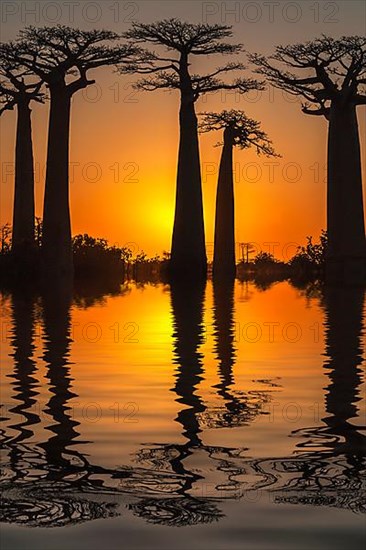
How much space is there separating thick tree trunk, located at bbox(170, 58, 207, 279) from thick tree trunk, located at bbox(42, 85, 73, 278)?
5.61 m

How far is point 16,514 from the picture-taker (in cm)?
507

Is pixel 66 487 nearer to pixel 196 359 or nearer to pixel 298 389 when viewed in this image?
pixel 298 389

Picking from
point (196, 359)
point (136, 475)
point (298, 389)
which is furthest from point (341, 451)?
point (196, 359)

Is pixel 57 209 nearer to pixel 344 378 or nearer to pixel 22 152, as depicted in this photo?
pixel 22 152

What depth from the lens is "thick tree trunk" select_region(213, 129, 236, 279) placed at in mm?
59494

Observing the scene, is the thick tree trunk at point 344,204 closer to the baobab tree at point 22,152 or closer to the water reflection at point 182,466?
the baobab tree at point 22,152

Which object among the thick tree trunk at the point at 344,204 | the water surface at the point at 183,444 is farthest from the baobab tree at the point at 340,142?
the water surface at the point at 183,444

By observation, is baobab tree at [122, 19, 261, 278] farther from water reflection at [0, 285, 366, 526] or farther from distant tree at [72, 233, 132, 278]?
water reflection at [0, 285, 366, 526]

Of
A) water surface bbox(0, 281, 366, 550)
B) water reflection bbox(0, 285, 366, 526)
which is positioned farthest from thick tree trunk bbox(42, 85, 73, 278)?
water reflection bbox(0, 285, 366, 526)

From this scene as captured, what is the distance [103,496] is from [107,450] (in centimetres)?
123

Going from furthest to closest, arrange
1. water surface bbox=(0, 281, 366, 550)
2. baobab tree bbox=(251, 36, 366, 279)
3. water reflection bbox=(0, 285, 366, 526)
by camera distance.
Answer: baobab tree bbox=(251, 36, 366, 279)
water reflection bbox=(0, 285, 366, 526)
water surface bbox=(0, 281, 366, 550)

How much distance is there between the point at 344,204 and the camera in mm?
43812

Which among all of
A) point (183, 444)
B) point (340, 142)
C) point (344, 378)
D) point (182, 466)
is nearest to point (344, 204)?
point (340, 142)

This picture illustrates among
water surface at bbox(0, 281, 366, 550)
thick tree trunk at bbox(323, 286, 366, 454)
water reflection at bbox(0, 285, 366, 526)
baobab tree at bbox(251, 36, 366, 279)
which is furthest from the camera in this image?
baobab tree at bbox(251, 36, 366, 279)
